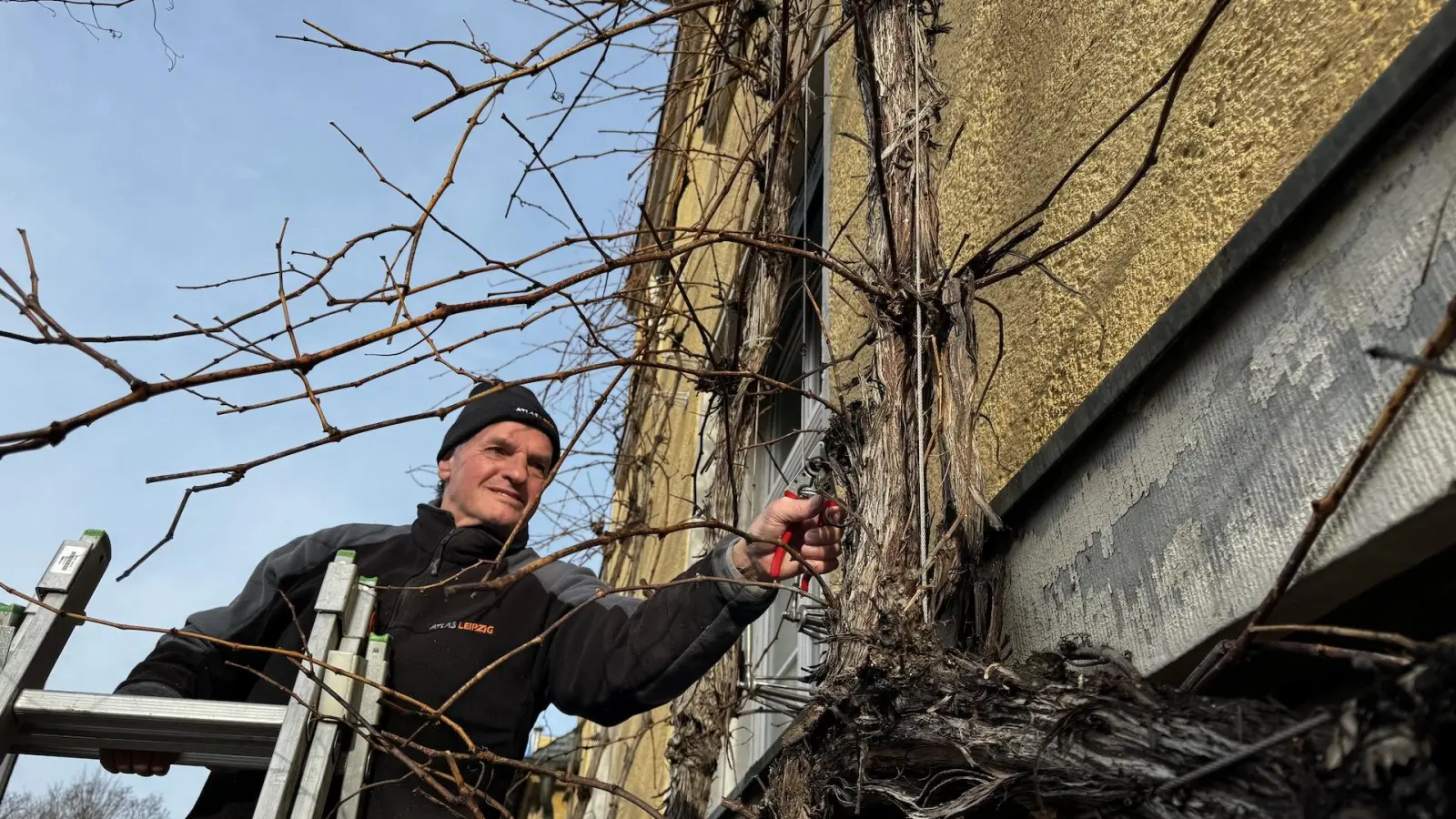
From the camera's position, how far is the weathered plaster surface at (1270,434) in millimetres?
1154

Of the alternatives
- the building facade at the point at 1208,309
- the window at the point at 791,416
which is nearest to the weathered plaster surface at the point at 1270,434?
the building facade at the point at 1208,309

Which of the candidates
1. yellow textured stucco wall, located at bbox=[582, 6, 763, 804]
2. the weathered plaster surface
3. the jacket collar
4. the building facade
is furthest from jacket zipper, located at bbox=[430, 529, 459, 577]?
yellow textured stucco wall, located at bbox=[582, 6, 763, 804]

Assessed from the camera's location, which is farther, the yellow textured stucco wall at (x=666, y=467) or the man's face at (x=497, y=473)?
the yellow textured stucco wall at (x=666, y=467)

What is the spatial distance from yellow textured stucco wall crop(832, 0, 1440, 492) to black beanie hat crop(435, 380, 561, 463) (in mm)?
1293

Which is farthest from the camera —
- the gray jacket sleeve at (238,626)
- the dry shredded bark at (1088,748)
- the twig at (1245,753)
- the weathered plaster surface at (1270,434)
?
the gray jacket sleeve at (238,626)

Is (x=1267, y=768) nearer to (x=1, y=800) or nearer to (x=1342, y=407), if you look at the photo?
(x=1342, y=407)

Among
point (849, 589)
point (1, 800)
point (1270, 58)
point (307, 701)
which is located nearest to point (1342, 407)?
point (1270, 58)

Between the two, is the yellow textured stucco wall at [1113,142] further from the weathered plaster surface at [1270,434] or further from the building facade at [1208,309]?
the weathered plaster surface at [1270,434]

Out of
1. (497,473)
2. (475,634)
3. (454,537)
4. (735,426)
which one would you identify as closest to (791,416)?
(735,426)

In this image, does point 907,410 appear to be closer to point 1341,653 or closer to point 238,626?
point 1341,653

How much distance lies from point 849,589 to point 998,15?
1.70m

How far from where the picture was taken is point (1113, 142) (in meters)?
2.12

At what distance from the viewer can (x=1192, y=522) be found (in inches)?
59.4

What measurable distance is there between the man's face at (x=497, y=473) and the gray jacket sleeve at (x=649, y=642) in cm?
54
